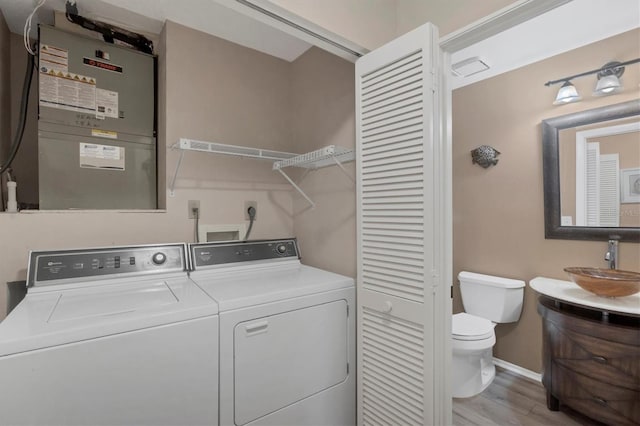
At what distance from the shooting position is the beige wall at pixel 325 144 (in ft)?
6.23

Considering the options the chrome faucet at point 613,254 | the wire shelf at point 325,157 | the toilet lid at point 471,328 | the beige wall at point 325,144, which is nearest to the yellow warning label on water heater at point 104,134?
the wire shelf at point 325,157

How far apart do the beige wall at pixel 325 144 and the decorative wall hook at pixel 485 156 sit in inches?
59.4

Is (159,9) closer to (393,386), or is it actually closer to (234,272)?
(234,272)

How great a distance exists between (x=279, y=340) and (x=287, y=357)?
10 cm

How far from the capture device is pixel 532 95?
8.09 feet

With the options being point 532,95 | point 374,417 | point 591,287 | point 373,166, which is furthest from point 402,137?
point 532,95

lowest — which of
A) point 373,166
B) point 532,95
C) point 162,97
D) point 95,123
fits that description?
point 373,166

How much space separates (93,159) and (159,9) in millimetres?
1016

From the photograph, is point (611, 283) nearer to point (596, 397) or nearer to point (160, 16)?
point (596, 397)

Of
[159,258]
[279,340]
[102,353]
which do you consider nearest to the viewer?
[102,353]

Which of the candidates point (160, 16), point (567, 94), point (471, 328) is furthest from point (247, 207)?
point (567, 94)

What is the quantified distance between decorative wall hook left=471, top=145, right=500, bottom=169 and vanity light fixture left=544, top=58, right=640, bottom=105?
57 cm

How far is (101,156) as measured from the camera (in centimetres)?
195

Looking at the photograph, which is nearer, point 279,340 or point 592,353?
point 279,340
